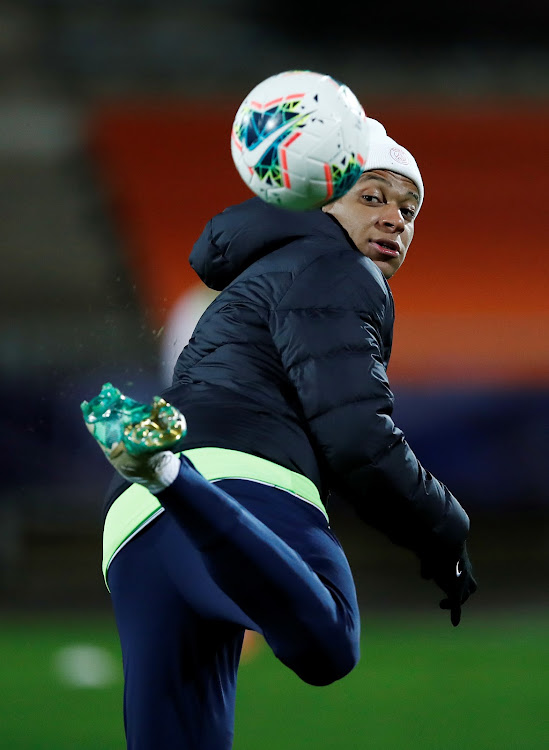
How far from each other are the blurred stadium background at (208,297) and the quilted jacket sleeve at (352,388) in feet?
7.34

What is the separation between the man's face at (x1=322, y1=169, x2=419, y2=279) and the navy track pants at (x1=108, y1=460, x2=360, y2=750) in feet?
1.60

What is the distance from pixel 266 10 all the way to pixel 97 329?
3.39 metres

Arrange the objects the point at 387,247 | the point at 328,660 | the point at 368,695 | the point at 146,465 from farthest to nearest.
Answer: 1. the point at 368,695
2. the point at 387,247
3. the point at 328,660
4. the point at 146,465

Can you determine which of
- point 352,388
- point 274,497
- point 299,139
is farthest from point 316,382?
point 299,139

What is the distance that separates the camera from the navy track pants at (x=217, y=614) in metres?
1.44

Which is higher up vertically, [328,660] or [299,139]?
[299,139]

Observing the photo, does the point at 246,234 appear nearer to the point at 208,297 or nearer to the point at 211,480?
the point at 211,480

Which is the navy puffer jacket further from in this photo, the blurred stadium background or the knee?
the blurred stadium background

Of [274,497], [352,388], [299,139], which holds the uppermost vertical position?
[299,139]

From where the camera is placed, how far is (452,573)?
5.82ft

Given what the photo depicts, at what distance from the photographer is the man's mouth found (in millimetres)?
1861

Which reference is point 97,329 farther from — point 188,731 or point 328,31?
point 188,731

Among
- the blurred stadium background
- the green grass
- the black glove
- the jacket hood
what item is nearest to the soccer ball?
the jacket hood

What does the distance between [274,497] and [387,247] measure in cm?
53
